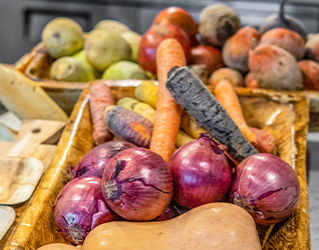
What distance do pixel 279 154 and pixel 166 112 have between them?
391 mm

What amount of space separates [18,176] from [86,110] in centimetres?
32

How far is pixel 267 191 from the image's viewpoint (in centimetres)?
55

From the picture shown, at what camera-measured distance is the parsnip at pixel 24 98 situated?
1.07 metres

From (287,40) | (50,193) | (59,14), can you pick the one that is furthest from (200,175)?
(59,14)

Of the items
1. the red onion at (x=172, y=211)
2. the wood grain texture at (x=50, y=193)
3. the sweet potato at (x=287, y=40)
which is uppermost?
the sweet potato at (x=287, y=40)

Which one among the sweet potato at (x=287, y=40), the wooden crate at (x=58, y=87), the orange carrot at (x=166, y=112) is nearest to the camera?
the orange carrot at (x=166, y=112)

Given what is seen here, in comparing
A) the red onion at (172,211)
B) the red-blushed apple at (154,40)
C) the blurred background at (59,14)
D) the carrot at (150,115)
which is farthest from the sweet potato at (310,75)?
the blurred background at (59,14)

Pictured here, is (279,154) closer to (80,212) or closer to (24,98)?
(80,212)

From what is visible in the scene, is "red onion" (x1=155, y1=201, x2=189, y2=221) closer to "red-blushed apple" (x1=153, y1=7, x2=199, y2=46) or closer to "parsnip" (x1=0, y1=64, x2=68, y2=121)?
"parsnip" (x1=0, y1=64, x2=68, y2=121)

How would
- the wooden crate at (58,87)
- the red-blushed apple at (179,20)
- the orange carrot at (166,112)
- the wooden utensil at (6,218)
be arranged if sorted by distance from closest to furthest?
the wooden utensil at (6,218) → the orange carrot at (166,112) → the wooden crate at (58,87) → the red-blushed apple at (179,20)

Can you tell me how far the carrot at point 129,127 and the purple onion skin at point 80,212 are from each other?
235mm

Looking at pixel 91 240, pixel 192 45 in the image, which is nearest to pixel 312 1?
pixel 192 45

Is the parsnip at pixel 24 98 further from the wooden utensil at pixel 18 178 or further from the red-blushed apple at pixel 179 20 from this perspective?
the red-blushed apple at pixel 179 20

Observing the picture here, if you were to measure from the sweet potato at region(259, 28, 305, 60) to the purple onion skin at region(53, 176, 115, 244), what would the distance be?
3.28ft
